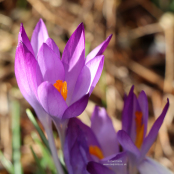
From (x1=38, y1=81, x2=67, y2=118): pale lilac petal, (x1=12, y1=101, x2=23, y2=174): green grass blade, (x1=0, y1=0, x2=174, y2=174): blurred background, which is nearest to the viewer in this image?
(x1=38, y1=81, x2=67, y2=118): pale lilac petal

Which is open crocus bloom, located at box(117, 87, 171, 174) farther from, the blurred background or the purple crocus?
the blurred background

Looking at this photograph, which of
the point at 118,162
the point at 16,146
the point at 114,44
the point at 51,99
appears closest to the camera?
the point at 51,99

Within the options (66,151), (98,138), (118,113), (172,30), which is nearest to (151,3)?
(172,30)

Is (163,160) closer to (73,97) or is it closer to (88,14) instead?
(73,97)

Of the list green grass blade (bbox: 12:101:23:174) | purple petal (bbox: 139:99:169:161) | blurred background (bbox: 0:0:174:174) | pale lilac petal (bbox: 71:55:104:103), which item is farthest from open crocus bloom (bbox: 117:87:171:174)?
blurred background (bbox: 0:0:174:174)

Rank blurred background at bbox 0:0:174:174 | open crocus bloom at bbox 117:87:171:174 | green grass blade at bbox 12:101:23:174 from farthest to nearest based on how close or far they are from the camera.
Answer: blurred background at bbox 0:0:174:174
green grass blade at bbox 12:101:23:174
open crocus bloom at bbox 117:87:171:174

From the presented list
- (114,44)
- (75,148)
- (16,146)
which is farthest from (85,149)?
(114,44)

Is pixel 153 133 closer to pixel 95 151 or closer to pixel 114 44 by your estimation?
pixel 95 151

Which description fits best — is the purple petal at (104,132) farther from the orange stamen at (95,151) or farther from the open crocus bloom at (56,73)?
the open crocus bloom at (56,73)
